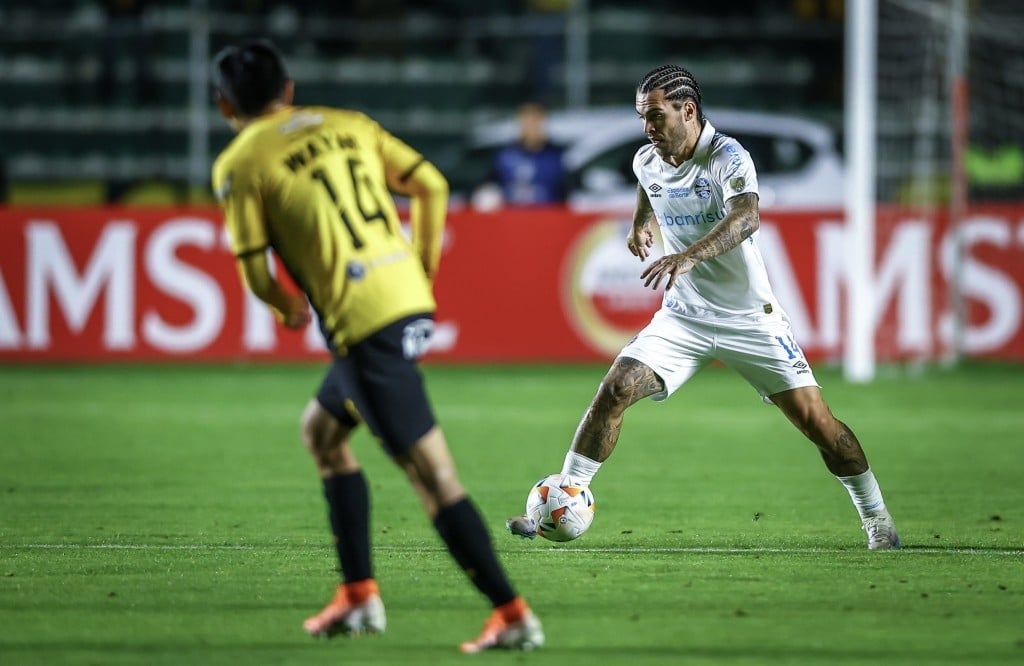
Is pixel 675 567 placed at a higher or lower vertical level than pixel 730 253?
lower

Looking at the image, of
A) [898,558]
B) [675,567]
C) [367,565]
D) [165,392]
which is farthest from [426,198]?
[165,392]

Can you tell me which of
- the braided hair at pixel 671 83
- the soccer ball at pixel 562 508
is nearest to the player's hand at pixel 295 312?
the soccer ball at pixel 562 508

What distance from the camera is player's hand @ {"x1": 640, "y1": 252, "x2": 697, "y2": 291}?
261 inches

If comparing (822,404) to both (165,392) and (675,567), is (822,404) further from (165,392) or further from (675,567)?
(165,392)

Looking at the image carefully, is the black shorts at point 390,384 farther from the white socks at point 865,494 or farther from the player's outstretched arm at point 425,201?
the white socks at point 865,494

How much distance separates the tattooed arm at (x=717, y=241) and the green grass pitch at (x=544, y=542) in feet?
3.73

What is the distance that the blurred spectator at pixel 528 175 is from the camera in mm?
17812

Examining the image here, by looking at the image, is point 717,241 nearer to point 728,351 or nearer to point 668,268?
point 668,268

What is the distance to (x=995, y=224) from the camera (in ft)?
54.8

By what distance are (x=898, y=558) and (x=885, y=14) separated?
10.4 metres

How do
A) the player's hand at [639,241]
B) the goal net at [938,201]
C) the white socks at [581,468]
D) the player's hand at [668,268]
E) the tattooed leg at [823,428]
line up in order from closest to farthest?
1. the player's hand at [668,268]
2. the tattooed leg at [823,428]
3. the white socks at [581,468]
4. the player's hand at [639,241]
5. the goal net at [938,201]

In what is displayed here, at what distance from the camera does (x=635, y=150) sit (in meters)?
20.6

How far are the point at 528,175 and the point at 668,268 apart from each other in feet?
37.0

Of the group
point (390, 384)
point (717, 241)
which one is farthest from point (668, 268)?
point (390, 384)
